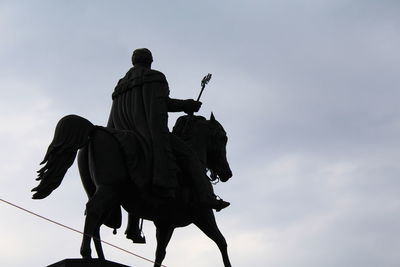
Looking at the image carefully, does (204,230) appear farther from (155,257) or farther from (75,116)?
(75,116)

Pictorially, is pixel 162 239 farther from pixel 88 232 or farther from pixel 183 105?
pixel 183 105

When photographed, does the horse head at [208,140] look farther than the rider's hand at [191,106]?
Yes

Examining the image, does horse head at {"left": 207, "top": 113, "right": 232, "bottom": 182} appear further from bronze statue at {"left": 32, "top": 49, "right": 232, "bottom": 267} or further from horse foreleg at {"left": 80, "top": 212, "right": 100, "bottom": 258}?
horse foreleg at {"left": 80, "top": 212, "right": 100, "bottom": 258}

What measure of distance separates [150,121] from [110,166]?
3.45 ft

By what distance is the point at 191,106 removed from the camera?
1346cm

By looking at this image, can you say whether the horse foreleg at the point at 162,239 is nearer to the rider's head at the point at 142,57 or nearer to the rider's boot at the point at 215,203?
the rider's boot at the point at 215,203

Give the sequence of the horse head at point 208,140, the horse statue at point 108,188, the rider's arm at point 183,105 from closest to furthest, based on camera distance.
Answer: the horse statue at point 108,188
the rider's arm at point 183,105
the horse head at point 208,140

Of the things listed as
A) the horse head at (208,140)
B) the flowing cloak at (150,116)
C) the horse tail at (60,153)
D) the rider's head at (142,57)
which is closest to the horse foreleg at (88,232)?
the horse tail at (60,153)

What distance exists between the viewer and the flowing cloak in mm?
12234

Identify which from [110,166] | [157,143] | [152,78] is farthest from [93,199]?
[152,78]

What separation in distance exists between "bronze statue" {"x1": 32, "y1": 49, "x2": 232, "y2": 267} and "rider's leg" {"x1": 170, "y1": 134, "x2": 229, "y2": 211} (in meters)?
0.01

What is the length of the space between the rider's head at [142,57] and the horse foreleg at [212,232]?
2.59 m

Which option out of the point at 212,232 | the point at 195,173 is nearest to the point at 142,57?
the point at 195,173

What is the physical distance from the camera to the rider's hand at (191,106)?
1343 cm
